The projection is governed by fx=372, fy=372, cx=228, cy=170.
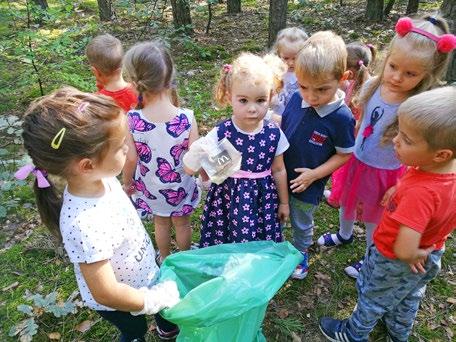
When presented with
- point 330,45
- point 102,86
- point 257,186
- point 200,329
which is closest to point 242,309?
point 200,329

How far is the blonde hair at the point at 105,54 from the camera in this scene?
326 cm

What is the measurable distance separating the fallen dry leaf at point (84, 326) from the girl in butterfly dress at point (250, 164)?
113cm

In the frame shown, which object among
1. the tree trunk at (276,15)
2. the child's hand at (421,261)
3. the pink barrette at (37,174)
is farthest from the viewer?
the tree trunk at (276,15)

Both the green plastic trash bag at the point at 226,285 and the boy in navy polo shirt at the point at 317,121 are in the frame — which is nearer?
the green plastic trash bag at the point at 226,285

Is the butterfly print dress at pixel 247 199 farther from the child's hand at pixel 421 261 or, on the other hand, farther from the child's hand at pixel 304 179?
Answer: the child's hand at pixel 421 261

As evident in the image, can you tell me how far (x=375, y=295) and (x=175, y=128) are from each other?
1.63 meters

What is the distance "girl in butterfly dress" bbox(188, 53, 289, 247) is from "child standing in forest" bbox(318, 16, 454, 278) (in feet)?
2.12

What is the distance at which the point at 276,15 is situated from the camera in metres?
6.63

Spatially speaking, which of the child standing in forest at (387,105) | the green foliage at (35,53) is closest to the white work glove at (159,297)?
the child standing in forest at (387,105)

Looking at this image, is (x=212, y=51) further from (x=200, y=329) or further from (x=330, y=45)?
(x=200, y=329)

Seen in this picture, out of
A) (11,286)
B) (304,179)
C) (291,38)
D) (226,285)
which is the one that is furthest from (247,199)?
(11,286)

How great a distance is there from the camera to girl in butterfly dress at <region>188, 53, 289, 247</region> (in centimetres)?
219

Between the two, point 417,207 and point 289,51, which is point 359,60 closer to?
point 289,51

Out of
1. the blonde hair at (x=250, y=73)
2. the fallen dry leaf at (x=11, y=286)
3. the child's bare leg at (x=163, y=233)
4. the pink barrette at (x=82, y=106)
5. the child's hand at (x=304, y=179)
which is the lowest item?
the fallen dry leaf at (x=11, y=286)
